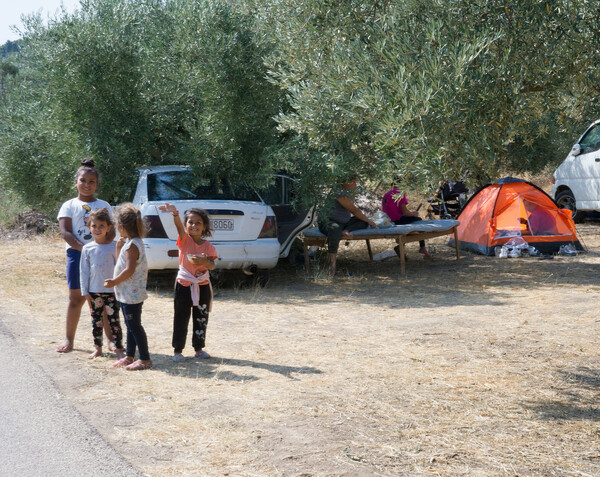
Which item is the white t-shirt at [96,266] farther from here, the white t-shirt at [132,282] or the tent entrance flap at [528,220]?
the tent entrance flap at [528,220]

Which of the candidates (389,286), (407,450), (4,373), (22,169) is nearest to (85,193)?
(4,373)

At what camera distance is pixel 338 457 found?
400cm

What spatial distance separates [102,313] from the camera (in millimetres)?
6312

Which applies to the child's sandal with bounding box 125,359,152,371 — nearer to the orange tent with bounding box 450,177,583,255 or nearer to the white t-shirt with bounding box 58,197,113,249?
the white t-shirt with bounding box 58,197,113,249

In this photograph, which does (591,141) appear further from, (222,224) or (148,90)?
(148,90)

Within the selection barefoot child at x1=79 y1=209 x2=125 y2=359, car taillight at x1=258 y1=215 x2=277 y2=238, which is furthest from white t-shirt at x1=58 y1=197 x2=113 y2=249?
car taillight at x1=258 y1=215 x2=277 y2=238

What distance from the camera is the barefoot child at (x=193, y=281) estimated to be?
6044 millimetres

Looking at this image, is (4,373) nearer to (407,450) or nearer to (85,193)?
(85,193)

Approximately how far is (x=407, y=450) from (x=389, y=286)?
603 centimetres

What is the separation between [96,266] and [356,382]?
2.39 meters

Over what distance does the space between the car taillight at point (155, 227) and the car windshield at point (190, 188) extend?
0.47 metres

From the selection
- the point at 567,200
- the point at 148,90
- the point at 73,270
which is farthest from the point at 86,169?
the point at 567,200

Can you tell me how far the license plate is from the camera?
9023mm

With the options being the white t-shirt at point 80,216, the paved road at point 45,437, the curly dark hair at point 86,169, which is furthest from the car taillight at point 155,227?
the paved road at point 45,437
